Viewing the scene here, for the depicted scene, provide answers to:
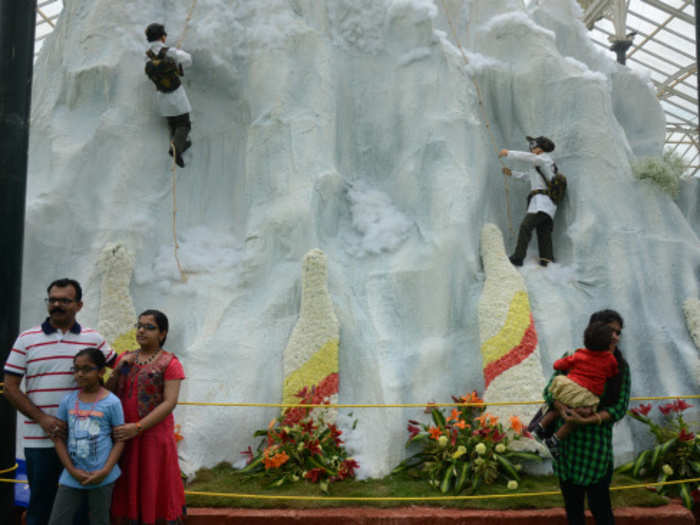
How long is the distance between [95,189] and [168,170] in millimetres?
778

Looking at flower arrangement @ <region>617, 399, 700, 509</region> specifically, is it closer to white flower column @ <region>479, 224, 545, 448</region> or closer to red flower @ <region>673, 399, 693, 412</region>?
red flower @ <region>673, 399, 693, 412</region>

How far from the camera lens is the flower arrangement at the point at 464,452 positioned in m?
4.56

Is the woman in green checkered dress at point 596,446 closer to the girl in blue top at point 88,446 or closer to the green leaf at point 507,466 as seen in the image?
the green leaf at point 507,466

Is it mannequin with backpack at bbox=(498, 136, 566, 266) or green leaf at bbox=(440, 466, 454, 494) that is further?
mannequin with backpack at bbox=(498, 136, 566, 266)

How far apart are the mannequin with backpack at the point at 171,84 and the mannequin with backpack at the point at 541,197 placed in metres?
3.36

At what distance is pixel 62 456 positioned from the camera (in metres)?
2.86

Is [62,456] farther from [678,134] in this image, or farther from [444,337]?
[678,134]

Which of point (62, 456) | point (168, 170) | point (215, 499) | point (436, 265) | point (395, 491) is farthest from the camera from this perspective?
point (168, 170)

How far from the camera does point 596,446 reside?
10.1 feet

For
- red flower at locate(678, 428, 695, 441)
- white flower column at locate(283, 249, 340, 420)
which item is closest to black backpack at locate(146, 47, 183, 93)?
white flower column at locate(283, 249, 340, 420)

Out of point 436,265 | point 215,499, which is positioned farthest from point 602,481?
point 436,265

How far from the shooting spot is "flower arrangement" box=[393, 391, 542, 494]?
4.56 metres

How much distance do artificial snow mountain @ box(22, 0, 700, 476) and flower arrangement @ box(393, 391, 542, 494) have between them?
0.26 m

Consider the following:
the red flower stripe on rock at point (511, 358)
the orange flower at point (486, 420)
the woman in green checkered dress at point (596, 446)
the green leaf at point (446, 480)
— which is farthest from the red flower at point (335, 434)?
the woman in green checkered dress at point (596, 446)
